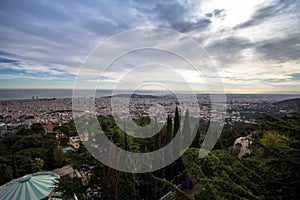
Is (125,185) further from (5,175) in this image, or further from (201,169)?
(5,175)

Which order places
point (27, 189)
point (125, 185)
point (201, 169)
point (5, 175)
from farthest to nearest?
point (5, 175)
point (27, 189)
point (125, 185)
point (201, 169)

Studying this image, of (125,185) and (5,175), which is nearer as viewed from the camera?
(125,185)

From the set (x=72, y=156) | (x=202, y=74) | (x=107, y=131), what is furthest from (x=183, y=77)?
(x=72, y=156)

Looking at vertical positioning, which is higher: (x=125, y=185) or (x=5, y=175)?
(x=125, y=185)

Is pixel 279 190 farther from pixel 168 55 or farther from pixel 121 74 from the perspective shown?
pixel 168 55

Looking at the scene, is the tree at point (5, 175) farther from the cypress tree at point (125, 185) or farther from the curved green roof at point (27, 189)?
the cypress tree at point (125, 185)

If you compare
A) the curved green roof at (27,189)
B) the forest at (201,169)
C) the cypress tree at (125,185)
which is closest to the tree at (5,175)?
the forest at (201,169)

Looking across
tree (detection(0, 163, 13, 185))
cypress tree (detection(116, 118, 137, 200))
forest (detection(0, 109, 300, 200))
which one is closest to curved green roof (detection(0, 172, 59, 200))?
forest (detection(0, 109, 300, 200))

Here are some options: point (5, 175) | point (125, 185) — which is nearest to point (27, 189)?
point (125, 185)

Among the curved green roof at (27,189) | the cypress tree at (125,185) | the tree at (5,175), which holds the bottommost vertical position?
the tree at (5,175)

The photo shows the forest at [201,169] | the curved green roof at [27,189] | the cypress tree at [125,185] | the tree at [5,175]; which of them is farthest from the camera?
the tree at [5,175]
